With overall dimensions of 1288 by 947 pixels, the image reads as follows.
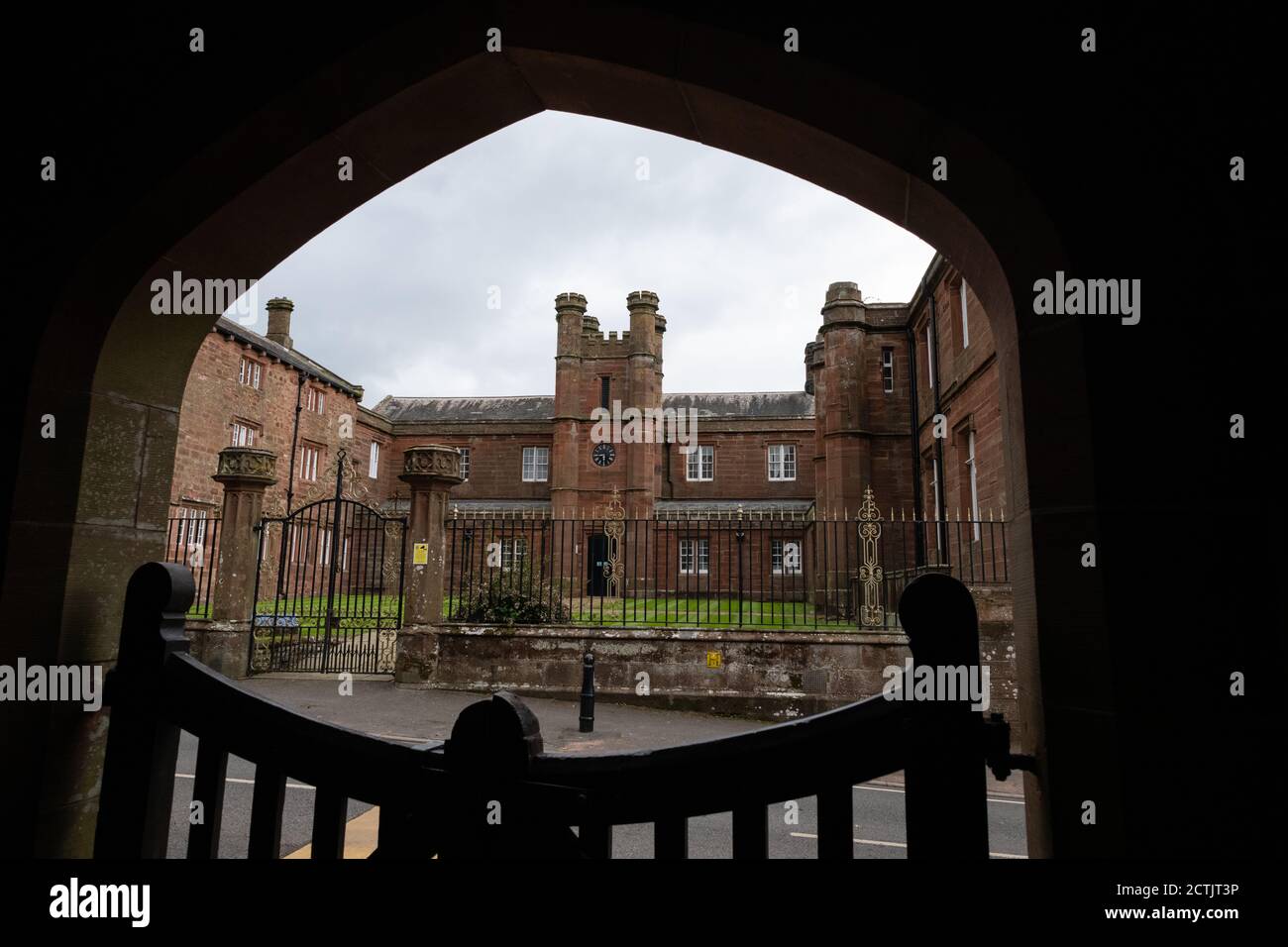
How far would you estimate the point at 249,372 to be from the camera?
2294cm

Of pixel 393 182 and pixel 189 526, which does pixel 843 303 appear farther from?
pixel 393 182

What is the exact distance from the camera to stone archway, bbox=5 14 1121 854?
1.31 m

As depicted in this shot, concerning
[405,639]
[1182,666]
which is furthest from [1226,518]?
[405,639]

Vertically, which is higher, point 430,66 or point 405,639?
point 430,66

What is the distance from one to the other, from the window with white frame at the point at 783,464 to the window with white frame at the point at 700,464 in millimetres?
2941

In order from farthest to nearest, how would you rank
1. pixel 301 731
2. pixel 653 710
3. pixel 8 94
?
1. pixel 653 710
2. pixel 8 94
3. pixel 301 731

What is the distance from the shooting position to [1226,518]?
118 cm

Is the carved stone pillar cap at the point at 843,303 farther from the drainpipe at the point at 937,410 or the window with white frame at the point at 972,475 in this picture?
the window with white frame at the point at 972,475

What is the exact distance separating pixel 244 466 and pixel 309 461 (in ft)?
57.5

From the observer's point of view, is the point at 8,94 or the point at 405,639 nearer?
the point at 8,94

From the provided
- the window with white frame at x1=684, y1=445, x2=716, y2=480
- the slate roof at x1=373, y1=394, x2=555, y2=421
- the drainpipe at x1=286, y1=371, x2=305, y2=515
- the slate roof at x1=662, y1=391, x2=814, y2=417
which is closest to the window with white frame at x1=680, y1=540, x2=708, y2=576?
the window with white frame at x1=684, y1=445, x2=716, y2=480

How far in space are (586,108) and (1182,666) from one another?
1.85m

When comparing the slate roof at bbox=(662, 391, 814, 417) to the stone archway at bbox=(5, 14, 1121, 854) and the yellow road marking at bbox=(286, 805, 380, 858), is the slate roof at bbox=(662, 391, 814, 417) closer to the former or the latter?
the yellow road marking at bbox=(286, 805, 380, 858)
